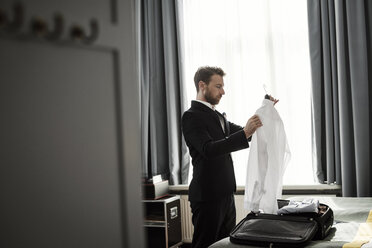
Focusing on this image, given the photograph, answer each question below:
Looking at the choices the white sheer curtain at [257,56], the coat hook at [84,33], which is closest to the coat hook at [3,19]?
the coat hook at [84,33]

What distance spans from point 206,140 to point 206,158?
147mm

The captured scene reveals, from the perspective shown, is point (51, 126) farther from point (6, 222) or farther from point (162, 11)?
point (162, 11)

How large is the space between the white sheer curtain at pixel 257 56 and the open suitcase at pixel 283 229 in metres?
1.64

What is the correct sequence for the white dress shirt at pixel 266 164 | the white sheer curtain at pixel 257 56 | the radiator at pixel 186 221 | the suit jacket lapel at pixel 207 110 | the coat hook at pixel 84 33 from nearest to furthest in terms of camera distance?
the coat hook at pixel 84 33 < the white dress shirt at pixel 266 164 < the suit jacket lapel at pixel 207 110 < the white sheer curtain at pixel 257 56 < the radiator at pixel 186 221

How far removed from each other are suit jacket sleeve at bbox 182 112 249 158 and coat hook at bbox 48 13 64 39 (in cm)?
170

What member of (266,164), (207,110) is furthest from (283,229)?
(207,110)

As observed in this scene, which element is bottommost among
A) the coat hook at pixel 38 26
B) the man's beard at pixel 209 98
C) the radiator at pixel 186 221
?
the radiator at pixel 186 221

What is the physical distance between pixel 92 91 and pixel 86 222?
243 mm

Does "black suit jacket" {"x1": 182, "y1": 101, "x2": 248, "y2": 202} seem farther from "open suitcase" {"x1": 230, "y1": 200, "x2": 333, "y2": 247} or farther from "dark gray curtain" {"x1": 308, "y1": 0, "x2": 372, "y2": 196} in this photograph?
"dark gray curtain" {"x1": 308, "y1": 0, "x2": 372, "y2": 196}

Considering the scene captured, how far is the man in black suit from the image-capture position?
8.01 ft

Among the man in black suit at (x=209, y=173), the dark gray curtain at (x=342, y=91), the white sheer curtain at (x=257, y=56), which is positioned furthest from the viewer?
the white sheer curtain at (x=257, y=56)

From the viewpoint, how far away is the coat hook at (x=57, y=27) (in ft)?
2.45

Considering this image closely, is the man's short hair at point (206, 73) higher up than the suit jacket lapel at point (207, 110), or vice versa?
the man's short hair at point (206, 73)

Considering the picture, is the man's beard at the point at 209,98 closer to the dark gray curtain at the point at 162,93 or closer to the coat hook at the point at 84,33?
the dark gray curtain at the point at 162,93
